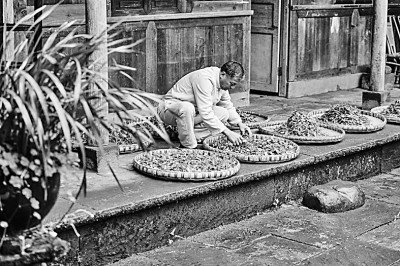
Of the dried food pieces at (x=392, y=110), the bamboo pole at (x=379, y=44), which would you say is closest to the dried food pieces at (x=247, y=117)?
the dried food pieces at (x=392, y=110)

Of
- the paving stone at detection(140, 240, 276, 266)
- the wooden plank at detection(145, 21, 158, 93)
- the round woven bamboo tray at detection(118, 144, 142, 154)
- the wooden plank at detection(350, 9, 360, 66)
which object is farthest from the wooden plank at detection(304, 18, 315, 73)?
the paving stone at detection(140, 240, 276, 266)

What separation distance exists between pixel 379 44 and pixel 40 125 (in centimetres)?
644

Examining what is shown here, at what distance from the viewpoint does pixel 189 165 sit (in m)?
5.34

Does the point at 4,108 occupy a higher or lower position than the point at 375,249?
higher

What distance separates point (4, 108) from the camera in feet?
9.78

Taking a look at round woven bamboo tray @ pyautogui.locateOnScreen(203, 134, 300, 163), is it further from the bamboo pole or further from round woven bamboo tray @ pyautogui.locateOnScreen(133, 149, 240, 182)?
the bamboo pole

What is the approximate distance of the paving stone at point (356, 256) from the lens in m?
4.75

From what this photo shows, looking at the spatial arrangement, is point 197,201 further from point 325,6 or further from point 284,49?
point 325,6

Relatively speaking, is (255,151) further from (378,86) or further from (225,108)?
(378,86)

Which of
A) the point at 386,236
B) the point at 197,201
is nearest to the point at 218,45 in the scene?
the point at 197,201

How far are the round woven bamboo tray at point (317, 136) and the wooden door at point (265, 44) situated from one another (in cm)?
281

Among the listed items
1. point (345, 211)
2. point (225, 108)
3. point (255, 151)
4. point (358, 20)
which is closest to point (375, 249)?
point (345, 211)

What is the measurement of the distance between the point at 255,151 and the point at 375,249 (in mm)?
1346

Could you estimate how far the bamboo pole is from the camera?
27.9 feet
